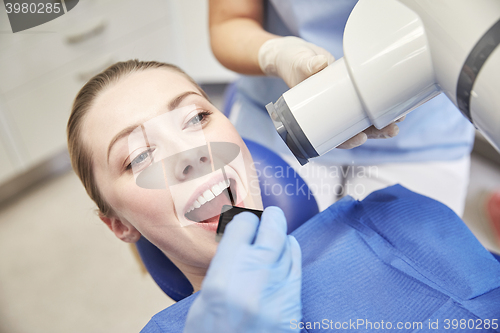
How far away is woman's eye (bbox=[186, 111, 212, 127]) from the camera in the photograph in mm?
654

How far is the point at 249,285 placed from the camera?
1.46ft

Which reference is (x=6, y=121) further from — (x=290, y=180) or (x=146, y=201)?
(x=290, y=180)

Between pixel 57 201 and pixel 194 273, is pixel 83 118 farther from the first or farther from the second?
pixel 194 273

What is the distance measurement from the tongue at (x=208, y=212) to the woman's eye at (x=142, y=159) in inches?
4.4

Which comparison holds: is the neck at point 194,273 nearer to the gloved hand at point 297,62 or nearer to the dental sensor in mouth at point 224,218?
the dental sensor in mouth at point 224,218

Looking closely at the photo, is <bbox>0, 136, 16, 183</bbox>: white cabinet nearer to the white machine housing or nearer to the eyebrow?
the eyebrow

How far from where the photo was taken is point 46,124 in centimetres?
71

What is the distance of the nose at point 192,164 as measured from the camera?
0.62m

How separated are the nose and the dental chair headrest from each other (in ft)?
0.63

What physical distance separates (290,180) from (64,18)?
0.55 meters

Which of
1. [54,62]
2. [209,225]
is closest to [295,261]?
[209,225]

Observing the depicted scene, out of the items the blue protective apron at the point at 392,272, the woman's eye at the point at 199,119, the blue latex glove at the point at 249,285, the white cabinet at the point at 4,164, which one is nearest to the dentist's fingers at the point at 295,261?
the blue latex glove at the point at 249,285

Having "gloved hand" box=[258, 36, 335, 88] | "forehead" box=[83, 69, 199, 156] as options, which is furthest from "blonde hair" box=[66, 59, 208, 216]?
"gloved hand" box=[258, 36, 335, 88]

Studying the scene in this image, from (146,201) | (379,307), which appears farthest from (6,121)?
(379,307)
